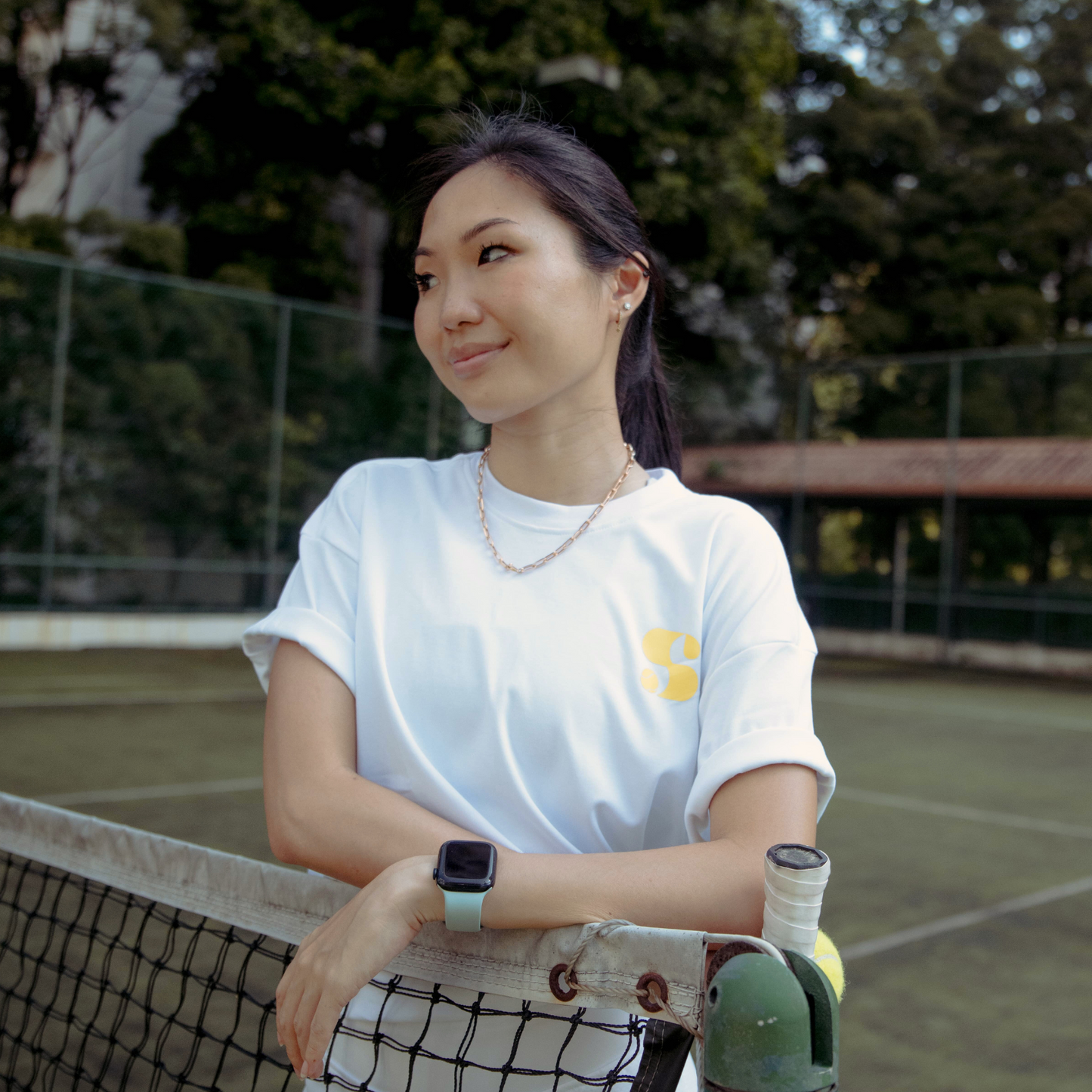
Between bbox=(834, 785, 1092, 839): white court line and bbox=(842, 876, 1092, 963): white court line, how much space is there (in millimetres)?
873

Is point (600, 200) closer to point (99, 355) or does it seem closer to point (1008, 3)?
point (99, 355)

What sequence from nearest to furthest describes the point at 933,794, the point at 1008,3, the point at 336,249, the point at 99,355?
the point at 933,794 → the point at 99,355 → the point at 336,249 → the point at 1008,3

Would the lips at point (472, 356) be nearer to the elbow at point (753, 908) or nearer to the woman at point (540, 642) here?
the woman at point (540, 642)

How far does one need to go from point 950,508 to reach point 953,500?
0.13m

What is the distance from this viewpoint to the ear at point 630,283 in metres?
1.28

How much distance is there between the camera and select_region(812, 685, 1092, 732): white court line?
351 inches

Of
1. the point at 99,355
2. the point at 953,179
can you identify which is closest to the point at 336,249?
the point at 99,355

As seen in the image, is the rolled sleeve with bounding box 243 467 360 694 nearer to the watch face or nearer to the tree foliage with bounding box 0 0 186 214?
the watch face

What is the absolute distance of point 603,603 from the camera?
118 cm

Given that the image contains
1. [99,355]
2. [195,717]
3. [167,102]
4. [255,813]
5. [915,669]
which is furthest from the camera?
[167,102]

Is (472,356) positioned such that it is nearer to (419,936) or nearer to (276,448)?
(419,936)

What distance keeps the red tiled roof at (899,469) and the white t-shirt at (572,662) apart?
1115cm

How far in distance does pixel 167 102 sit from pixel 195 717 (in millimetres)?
11661

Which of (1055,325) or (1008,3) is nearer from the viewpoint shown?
(1055,325)
